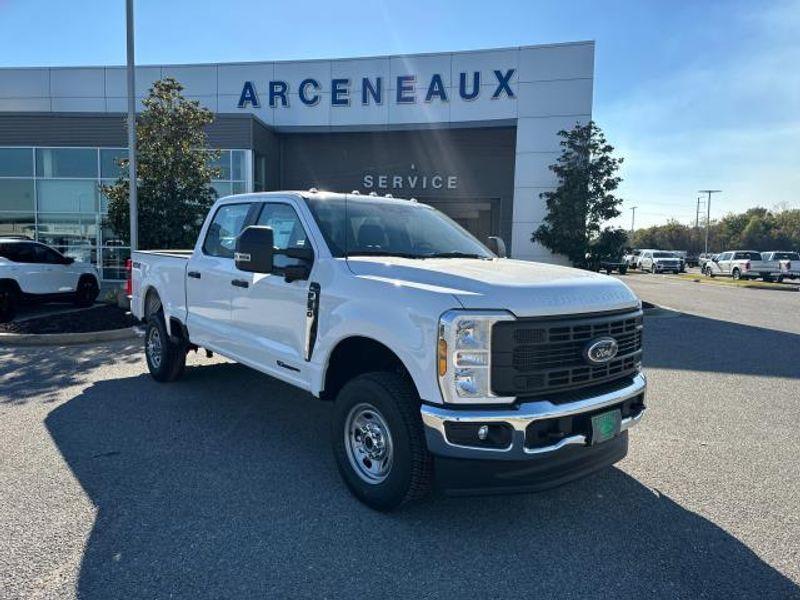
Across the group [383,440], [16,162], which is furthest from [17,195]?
[383,440]

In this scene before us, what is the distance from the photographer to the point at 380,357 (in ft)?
13.3

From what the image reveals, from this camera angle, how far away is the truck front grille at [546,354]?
3182mm

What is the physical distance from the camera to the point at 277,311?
15.0 feet

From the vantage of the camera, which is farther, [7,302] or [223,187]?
[223,187]

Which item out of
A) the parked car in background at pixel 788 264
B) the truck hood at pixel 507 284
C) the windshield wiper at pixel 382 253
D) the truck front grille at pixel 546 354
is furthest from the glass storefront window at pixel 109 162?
the parked car in background at pixel 788 264

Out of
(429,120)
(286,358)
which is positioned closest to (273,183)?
(429,120)

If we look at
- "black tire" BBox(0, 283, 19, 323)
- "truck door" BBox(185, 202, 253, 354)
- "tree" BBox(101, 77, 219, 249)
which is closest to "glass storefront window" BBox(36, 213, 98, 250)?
"tree" BBox(101, 77, 219, 249)

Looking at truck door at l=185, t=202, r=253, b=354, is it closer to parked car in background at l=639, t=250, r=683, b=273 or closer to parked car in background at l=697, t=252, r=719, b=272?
parked car in background at l=697, t=252, r=719, b=272

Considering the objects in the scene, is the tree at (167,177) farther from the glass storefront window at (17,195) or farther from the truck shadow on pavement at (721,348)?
the truck shadow on pavement at (721,348)

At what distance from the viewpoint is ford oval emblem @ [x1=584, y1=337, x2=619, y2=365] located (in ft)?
11.3

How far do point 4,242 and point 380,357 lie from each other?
1092cm

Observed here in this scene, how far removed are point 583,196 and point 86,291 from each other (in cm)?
1352

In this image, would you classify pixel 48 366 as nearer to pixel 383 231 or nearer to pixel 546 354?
pixel 383 231

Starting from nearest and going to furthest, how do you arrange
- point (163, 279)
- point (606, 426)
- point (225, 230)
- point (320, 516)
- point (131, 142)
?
1. point (606, 426)
2. point (320, 516)
3. point (225, 230)
4. point (163, 279)
5. point (131, 142)
